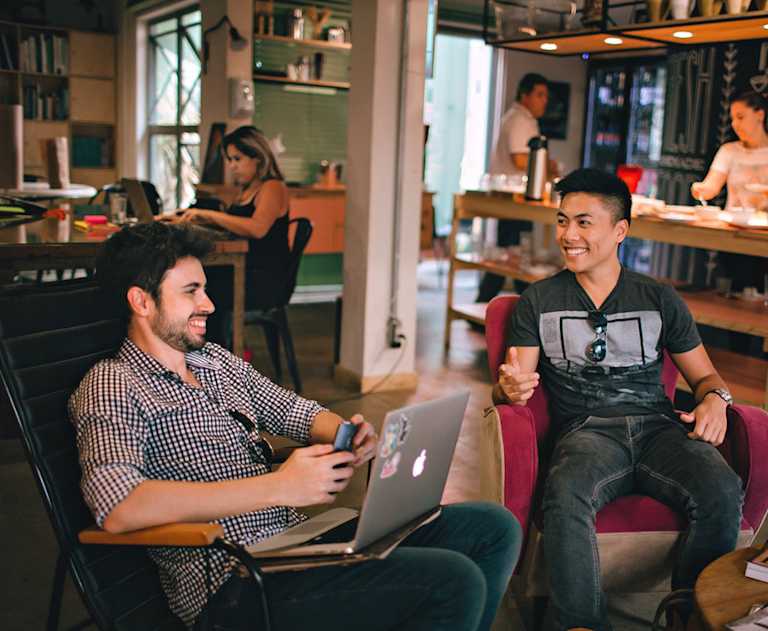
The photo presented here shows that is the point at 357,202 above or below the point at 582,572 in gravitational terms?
above

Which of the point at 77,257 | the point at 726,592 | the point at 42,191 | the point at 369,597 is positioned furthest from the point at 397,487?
the point at 42,191

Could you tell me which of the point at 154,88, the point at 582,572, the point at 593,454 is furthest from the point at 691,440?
the point at 154,88

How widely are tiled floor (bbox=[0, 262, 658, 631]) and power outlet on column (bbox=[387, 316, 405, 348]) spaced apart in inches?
10.1

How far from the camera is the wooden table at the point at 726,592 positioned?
1735 millimetres

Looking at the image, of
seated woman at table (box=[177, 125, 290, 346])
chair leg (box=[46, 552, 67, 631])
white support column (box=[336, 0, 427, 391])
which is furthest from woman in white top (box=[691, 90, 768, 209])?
chair leg (box=[46, 552, 67, 631])

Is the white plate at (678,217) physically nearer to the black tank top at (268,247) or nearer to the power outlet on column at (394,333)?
the power outlet on column at (394,333)

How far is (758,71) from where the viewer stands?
7.16 metres

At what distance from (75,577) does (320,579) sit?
1.65 feet

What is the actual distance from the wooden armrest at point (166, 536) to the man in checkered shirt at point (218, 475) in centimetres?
2

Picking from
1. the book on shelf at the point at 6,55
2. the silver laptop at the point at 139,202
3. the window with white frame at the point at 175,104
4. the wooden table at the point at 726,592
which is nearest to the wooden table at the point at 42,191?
→ the silver laptop at the point at 139,202

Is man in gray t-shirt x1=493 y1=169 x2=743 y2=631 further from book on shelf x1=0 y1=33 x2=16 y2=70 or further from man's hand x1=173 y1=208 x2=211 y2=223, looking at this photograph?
book on shelf x1=0 y1=33 x2=16 y2=70

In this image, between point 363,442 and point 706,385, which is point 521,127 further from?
point 363,442

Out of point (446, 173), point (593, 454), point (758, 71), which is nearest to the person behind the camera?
point (593, 454)

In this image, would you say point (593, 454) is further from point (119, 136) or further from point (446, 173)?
point (446, 173)
